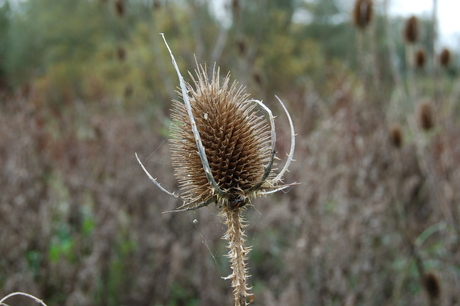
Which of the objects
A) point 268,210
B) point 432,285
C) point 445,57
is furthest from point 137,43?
point 432,285

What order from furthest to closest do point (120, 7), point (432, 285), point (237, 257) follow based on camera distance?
point (120, 7)
point (432, 285)
point (237, 257)

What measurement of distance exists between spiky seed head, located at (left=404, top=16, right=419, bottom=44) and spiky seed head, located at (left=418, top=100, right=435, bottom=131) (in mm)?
605

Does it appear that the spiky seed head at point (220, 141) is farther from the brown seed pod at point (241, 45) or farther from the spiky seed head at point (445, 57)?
the spiky seed head at point (445, 57)

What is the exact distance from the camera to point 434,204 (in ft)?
13.5

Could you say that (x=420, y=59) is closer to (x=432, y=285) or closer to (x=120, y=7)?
(x=432, y=285)

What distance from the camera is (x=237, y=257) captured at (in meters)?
1.20

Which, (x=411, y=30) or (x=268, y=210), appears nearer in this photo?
(x=411, y=30)

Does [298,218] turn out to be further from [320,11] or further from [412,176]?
[320,11]

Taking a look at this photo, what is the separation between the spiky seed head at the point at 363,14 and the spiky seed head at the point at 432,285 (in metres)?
1.96

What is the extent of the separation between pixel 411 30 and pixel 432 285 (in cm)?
226

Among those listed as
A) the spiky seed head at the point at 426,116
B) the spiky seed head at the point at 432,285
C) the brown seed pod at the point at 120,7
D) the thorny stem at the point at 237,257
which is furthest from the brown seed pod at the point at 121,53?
the thorny stem at the point at 237,257

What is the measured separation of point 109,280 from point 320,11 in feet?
61.7

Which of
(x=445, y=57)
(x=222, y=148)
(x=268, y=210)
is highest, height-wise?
(x=445, y=57)

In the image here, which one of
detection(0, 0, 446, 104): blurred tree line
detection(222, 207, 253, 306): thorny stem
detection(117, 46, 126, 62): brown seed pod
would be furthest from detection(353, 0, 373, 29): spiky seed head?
detection(0, 0, 446, 104): blurred tree line
